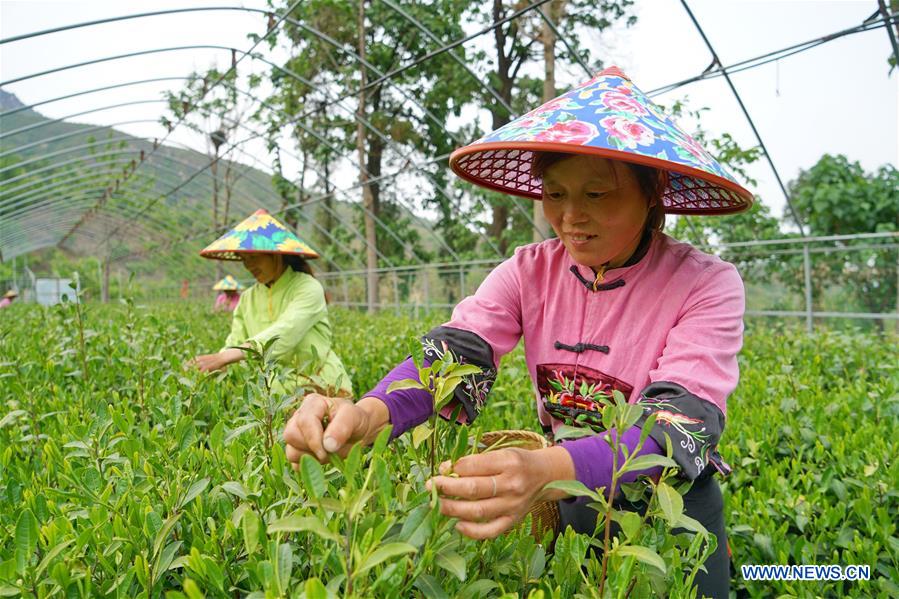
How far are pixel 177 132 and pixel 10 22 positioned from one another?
5.98 metres

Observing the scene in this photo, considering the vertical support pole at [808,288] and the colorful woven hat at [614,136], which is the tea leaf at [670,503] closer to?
the colorful woven hat at [614,136]

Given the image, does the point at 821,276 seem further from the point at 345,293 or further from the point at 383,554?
the point at 345,293

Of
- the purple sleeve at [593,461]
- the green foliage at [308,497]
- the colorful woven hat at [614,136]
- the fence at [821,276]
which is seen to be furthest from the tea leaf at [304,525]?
the fence at [821,276]

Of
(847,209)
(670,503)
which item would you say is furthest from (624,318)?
(847,209)

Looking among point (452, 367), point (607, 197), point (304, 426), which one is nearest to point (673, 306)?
point (607, 197)

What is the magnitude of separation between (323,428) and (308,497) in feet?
0.50

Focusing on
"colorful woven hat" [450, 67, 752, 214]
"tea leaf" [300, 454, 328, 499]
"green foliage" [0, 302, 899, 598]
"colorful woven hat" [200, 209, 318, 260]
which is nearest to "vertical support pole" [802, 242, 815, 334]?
"green foliage" [0, 302, 899, 598]

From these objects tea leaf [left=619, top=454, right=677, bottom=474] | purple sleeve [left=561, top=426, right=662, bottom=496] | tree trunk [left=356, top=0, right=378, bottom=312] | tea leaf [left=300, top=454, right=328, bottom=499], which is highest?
tree trunk [left=356, top=0, right=378, bottom=312]

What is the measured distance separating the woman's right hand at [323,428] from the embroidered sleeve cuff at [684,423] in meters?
0.48

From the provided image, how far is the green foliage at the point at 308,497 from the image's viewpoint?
79 centimetres

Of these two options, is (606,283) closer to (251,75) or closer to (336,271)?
(251,75)

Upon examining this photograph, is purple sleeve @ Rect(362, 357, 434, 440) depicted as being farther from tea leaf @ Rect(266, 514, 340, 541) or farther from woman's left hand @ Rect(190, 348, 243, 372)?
woman's left hand @ Rect(190, 348, 243, 372)

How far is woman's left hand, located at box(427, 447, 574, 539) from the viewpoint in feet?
2.66

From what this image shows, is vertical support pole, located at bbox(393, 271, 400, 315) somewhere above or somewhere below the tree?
below
